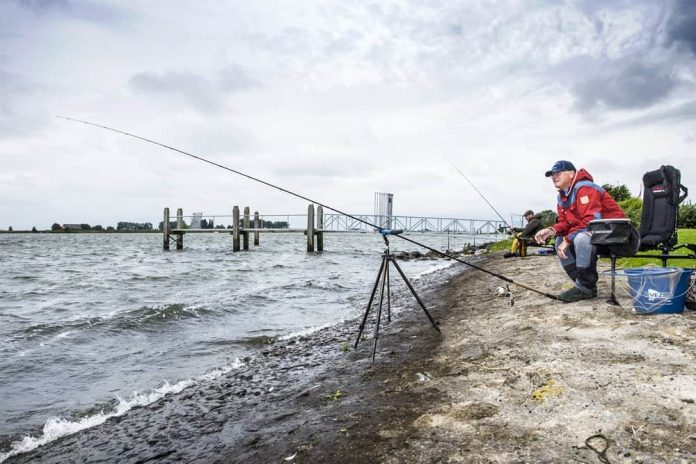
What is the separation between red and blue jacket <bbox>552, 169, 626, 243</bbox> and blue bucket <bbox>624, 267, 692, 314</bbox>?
0.88 meters

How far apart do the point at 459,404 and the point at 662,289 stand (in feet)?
10.6

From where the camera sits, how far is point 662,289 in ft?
16.8

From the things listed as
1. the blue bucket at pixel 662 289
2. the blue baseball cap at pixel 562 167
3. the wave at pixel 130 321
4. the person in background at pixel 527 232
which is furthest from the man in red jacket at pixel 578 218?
the wave at pixel 130 321

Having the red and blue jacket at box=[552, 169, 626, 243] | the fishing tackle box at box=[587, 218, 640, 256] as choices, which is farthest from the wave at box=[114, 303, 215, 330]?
the fishing tackle box at box=[587, 218, 640, 256]

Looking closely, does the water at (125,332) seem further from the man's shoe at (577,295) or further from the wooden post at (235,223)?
the wooden post at (235,223)

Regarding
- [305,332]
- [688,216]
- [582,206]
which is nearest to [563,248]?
[582,206]

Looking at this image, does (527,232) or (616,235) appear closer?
(616,235)

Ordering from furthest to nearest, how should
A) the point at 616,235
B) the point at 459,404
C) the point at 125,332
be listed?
the point at 125,332 < the point at 616,235 < the point at 459,404

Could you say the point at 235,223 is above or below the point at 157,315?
above

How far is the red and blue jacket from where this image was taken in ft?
18.6

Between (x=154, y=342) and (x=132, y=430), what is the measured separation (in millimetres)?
4313

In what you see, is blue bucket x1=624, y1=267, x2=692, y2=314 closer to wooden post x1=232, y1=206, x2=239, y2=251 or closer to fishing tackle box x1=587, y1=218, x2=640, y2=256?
fishing tackle box x1=587, y1=218, x2=640, y2=256

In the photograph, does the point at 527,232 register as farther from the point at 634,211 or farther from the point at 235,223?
the point at 235,223

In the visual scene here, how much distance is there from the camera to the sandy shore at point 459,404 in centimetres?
284
